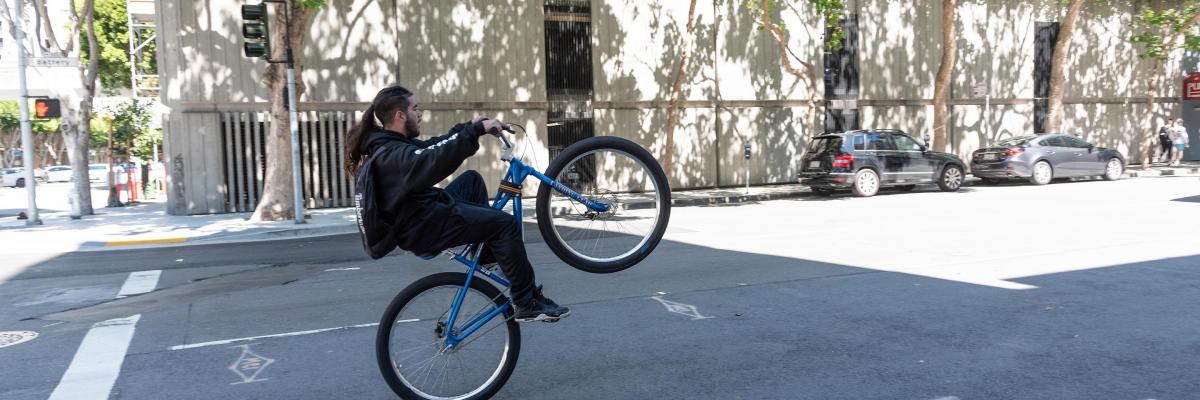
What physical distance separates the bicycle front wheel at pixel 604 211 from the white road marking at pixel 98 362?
9.18 feet

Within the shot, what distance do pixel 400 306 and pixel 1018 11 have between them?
97.4ft

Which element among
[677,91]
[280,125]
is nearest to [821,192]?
[677,91]

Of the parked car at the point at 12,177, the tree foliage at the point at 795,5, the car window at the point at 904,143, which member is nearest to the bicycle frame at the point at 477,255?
the tree foliage at the point at 795,5

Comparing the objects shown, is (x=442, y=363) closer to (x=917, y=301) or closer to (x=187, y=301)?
(x=917, y=301)

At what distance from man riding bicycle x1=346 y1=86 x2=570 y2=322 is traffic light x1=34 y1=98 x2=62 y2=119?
1601cm

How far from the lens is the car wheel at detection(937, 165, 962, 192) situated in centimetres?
2075

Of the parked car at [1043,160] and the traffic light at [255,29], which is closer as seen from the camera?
the traffic light at [255,29]

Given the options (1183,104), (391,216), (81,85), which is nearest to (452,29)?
(81,85)

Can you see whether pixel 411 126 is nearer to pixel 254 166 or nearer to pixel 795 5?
pixel 254 166

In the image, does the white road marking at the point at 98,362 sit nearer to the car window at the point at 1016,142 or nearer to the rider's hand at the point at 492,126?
the rider's hand at the point at 492,126

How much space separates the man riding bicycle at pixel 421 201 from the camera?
404 centimetres

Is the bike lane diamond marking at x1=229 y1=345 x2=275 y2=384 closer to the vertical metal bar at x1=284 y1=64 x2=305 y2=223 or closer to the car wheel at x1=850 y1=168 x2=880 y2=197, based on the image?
the vertical metal bar at x1=284 y1=64 x2=305 y2=223

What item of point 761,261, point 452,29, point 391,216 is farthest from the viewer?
point 452,29

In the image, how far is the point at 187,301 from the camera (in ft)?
26.4
